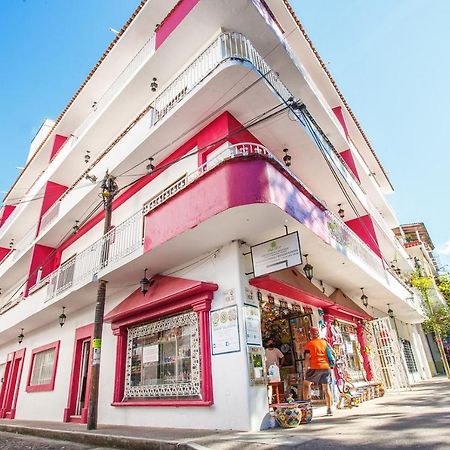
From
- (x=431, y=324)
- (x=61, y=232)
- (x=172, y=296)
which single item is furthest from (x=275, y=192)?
(x=431, y=324)

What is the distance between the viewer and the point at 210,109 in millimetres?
8117

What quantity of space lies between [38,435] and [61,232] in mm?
8073

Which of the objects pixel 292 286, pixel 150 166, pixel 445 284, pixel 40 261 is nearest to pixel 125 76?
pixel 150 166

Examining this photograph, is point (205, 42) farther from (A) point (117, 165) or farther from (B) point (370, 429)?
(B) point (370, 429)

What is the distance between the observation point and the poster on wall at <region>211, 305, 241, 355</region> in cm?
637

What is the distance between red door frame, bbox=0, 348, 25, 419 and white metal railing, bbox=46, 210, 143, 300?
5957 millimetres

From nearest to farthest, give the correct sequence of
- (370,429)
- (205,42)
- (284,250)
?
(370,429) < (284,250) < (205,42)

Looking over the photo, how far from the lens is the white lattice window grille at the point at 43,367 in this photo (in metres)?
12.7

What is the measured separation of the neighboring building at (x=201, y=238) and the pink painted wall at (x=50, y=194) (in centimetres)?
66

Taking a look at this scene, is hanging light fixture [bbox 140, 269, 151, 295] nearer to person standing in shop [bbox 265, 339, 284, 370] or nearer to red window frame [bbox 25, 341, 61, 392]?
person standing in shop [bbox 265, 339, 284, 370]

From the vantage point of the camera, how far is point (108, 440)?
20.5 feet

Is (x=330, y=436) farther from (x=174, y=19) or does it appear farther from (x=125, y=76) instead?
(x=125, y=76)

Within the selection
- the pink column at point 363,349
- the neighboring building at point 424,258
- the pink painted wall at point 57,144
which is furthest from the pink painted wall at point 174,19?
the neighboring building at point 424,258

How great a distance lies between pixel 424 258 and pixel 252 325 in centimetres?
2485
